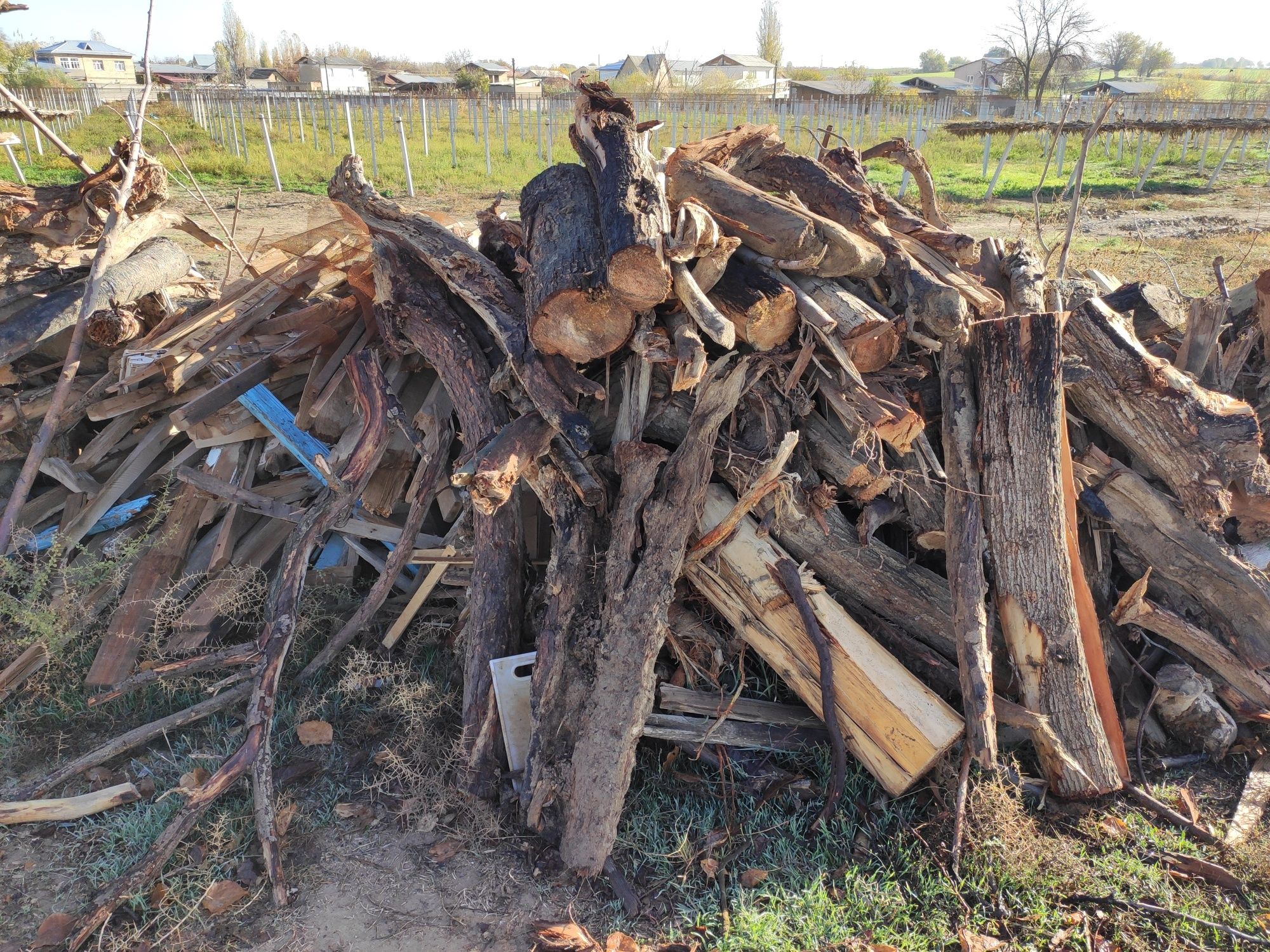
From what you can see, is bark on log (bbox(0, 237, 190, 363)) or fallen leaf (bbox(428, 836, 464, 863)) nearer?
fallen leaf (bbox(428, 836, 464, 863))

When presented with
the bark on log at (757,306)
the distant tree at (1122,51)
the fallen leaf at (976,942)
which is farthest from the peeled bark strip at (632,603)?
the distant tree at (1122,51)

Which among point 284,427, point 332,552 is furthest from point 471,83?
point 332,552

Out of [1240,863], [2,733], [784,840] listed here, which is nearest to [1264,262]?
[1240,863]

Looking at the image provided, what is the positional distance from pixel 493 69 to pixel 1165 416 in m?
66.7

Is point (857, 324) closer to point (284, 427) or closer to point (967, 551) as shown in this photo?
point (967, 551)

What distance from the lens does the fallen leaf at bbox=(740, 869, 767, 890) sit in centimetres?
280

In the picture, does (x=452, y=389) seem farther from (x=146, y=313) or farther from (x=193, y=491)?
(x=146, y=313)

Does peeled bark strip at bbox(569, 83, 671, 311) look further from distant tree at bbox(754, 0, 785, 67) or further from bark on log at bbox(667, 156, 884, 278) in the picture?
distant tree at bbox(754, 0, 785, 67)

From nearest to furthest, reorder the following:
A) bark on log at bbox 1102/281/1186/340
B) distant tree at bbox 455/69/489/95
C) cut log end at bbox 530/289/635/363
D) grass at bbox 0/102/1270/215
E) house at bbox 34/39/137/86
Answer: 1. cut log end at bbox 530/289/635/363
2. bark on log at bbox 1102/281/1186/340
3. grass at bbox 0/102/1270/215
4. distant tree at bbox 455/69/489/95
5. house at bbox 34/39/137/86

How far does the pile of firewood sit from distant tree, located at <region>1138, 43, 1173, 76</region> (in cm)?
11587

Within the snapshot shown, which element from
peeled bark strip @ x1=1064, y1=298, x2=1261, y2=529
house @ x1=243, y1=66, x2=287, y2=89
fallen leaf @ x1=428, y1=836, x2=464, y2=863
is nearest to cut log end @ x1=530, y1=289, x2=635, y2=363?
fallen leaf @ x1=428, y1=836, x2=464, y2=863

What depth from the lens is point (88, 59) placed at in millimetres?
69312

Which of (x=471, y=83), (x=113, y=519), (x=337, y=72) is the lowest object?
(x=113, y=519)

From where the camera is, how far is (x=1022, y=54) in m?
47.2
